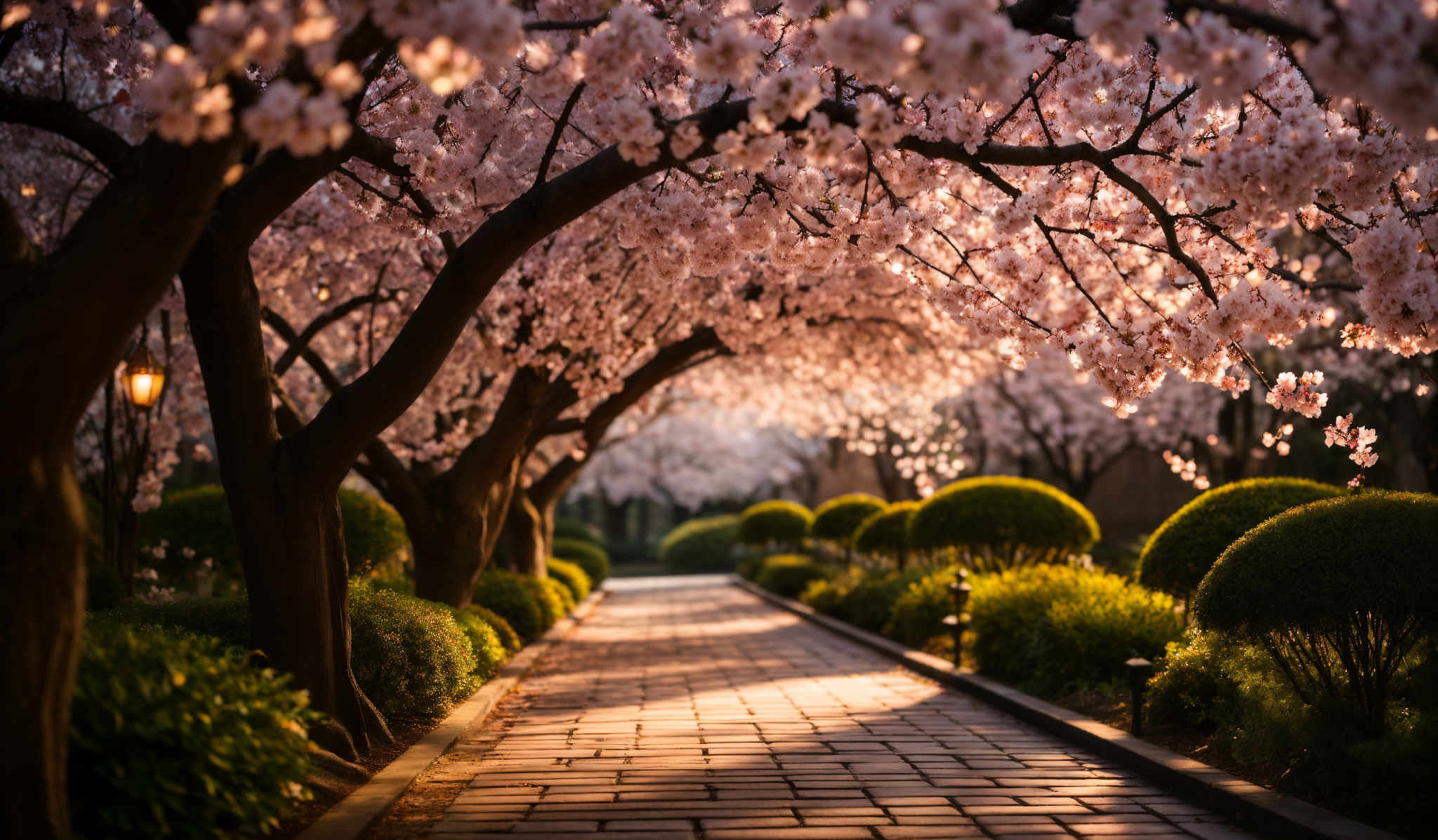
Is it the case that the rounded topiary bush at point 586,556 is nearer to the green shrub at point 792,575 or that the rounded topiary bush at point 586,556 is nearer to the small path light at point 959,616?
the green shrub at point 792,575

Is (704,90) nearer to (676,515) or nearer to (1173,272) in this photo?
(1173,272)

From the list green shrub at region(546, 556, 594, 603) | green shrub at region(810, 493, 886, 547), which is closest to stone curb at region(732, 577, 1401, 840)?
green shrub at region(546, 556, 594, 603)

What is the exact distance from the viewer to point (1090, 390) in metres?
32.0

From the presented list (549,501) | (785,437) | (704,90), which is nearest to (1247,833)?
(704,90)

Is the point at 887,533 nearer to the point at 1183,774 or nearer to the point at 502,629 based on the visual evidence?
the point at 502,629

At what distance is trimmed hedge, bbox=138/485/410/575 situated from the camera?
13.3m

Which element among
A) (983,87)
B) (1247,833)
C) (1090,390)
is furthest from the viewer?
(1090,390)

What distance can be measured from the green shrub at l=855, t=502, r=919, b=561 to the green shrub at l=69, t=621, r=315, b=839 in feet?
49.0

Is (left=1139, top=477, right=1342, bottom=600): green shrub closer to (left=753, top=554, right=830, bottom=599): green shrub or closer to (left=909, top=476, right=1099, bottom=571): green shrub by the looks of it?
(left=909, top=476, right=1099, bottom=571): green shrub

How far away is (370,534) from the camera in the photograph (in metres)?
13.4

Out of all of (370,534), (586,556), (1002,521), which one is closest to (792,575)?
(586,556)

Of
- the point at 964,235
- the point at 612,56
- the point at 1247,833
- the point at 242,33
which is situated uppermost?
the point at 964,235

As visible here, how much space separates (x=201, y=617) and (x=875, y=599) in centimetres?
1026

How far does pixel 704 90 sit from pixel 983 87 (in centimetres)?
308
